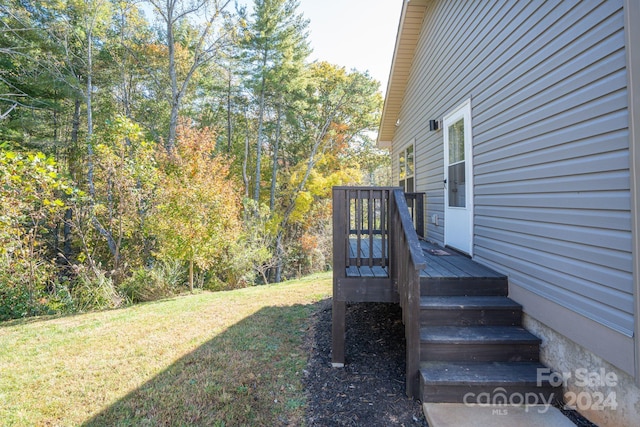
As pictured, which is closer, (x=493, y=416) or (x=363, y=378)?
(x=493, y=416)

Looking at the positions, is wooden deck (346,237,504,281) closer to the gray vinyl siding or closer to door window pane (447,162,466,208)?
the gray vinyl siding

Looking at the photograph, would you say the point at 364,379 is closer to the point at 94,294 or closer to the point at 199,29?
the point at 94,294

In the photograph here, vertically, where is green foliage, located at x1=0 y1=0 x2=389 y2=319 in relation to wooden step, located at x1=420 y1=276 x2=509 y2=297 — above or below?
above

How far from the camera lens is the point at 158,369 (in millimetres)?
3096

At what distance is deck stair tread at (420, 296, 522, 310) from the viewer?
2918 mm

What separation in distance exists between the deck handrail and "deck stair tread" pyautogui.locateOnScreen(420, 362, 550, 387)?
12 centimetres

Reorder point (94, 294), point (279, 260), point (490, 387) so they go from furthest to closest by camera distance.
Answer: point (279, 260)
point (94, 294)
point (490, 387)

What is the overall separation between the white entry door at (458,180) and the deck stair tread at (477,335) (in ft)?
4.69

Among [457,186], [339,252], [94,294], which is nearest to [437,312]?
[339,252]

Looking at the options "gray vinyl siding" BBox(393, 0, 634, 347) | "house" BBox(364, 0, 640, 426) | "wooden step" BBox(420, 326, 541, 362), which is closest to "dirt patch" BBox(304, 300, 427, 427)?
"wooden step" BBox(420, 326, 541, 362)

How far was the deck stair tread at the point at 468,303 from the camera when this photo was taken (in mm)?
2918

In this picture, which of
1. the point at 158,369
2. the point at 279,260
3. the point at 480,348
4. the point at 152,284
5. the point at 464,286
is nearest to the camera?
the point at 480,348

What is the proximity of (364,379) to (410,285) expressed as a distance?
3.43 feet

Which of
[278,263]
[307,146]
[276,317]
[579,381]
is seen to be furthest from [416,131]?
[307,146]
